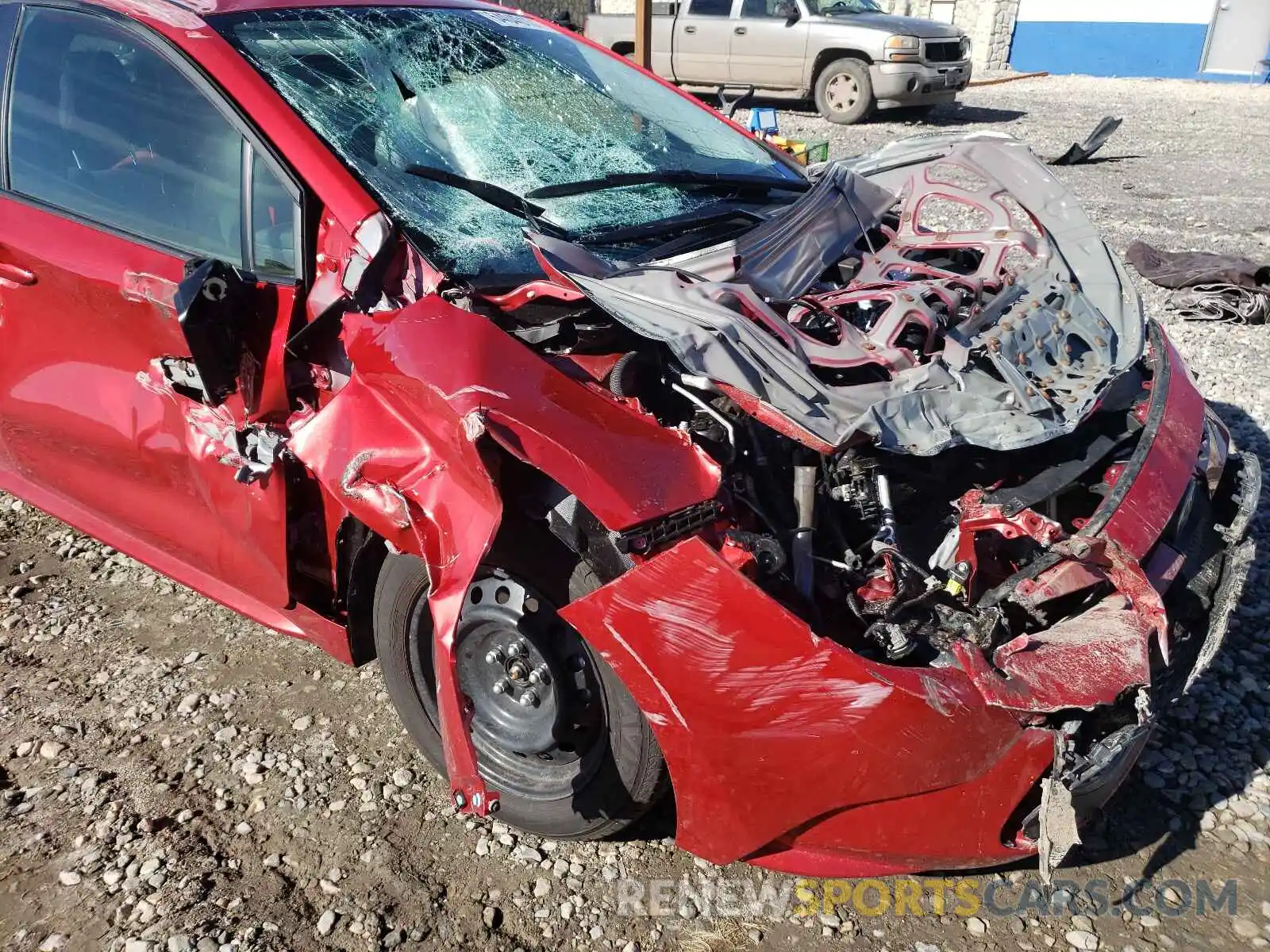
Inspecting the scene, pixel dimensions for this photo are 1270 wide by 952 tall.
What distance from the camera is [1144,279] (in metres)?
6.30

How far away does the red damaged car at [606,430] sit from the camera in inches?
72.1

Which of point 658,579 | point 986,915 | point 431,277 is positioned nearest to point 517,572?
point 658,579

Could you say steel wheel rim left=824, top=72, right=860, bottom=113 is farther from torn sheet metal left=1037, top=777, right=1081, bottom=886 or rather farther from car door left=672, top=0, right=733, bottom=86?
torn sheet metal left=1037, top=777, right=1081, bottom=886

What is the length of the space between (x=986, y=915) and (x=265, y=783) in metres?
1.84

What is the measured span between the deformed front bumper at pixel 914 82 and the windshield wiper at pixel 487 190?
10950 millimetres

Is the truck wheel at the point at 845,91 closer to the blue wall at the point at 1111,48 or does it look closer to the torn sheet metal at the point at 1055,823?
the torn sheet metal at the point at 1055,823

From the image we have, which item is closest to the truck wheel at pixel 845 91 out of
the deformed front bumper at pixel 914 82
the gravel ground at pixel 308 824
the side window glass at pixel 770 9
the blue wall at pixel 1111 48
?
the deformed front bumper at pixel 914 82

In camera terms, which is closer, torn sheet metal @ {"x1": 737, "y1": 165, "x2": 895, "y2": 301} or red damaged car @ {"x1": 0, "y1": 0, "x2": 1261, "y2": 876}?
red damaged car @ {"x1": 0, "y1": 0, "x2": 1261, "y2": 876}

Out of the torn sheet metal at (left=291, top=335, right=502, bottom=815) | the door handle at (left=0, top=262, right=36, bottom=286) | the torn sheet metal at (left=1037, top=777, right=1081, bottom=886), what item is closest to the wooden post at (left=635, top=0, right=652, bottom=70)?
the door handle at (left=0, top=262, right=36, bottom=286)

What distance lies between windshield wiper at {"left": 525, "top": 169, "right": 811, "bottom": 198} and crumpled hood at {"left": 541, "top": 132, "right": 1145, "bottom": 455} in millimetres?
192

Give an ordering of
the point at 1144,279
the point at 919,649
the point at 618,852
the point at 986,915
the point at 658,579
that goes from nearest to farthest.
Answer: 1. the point at 658,579
2. the point at 919,649
3. the point at 986,915
4. the point at 618,852
5. the point at 1144,279

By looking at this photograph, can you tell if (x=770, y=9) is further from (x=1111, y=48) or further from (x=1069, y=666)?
(x=1111, y=48)

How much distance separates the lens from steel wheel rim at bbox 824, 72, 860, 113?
1238 centimetres

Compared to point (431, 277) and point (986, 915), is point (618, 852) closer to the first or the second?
point (986, 915)
